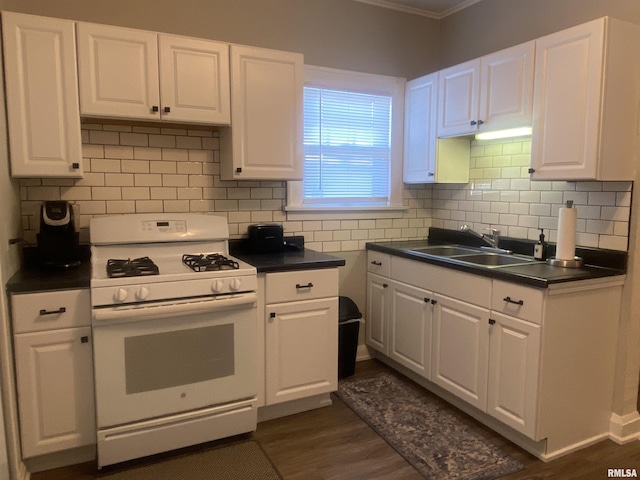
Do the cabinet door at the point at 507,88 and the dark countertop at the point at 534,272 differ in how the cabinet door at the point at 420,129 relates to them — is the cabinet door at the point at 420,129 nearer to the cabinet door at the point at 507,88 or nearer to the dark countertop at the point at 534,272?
the cabinet door at the point at 507,88

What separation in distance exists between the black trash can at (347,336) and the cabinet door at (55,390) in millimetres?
1600

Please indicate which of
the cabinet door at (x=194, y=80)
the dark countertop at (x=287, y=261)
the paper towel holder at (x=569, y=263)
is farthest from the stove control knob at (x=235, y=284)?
the paper towel holder at (x=569, y=263)

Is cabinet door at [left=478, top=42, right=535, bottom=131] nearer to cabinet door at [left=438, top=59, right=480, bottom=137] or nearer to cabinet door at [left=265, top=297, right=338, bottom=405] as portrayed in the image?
cabinet door at [left=438, top=59, right=480, bottom=137]

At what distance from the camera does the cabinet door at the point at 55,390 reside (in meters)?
2.16

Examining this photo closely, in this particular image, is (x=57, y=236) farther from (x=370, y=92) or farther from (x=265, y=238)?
(x=370, y=92)

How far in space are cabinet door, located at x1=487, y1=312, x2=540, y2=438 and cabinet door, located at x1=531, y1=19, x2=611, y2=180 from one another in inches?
33.2

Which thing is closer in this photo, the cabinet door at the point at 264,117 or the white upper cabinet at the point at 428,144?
the cabinet door at the point at 264,117

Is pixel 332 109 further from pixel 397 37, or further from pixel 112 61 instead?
pixel 112 61

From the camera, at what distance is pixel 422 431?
2637mm


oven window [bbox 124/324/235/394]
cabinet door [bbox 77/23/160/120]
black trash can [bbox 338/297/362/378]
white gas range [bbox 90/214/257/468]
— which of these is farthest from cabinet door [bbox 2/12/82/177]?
black trash can [bbox 338/297/362/378]

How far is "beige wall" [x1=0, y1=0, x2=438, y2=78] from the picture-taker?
274cm

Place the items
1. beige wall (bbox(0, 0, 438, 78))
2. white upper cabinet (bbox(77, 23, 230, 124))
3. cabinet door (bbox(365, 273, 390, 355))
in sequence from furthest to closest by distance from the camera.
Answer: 1. cabinet door (bbox(365, 273, 390, 355))
2. beige wall (bbox(0, 0, 438, 78))
3. white upper cabinet (bbox(77, 23, 230, 124))

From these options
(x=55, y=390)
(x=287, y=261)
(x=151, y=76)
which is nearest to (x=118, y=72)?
(x=151, y=76)

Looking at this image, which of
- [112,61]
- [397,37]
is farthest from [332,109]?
[112,61]
